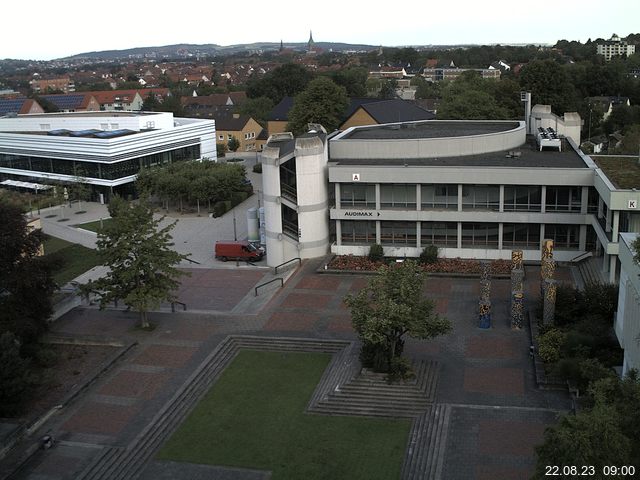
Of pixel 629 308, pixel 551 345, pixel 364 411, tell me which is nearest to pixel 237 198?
pixel 551 345

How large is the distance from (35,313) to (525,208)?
24.5 m

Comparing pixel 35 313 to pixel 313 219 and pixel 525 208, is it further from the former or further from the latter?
pixel 525 208

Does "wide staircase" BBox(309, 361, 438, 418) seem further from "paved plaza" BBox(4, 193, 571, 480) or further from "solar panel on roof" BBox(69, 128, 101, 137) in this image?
"solar panel on roof" BBox(69, 128, 101, 137)

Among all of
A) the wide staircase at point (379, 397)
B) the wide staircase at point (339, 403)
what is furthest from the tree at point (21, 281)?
the wide staircase at point (379, 397)

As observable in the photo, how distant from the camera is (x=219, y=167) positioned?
5972cm

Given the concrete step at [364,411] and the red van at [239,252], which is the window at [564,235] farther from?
the concrete step at [364,411]

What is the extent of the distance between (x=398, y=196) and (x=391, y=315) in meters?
16.1

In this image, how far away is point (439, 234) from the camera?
38688mm

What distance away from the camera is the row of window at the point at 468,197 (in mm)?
36562

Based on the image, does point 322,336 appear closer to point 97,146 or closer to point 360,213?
point 360,213

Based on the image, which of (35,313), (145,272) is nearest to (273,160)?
(145,272)

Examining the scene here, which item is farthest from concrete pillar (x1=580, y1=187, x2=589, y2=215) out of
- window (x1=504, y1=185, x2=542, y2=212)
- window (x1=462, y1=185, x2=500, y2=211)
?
window (x1=462, y1=185, x2=500, y2=211)

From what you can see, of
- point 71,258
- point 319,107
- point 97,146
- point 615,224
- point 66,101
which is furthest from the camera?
point 66,101

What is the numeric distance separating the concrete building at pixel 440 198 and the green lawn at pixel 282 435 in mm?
14653
